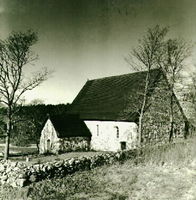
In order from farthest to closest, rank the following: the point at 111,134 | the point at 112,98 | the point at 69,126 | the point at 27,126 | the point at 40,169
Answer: the point at 27,126 < the point at 112,98 < the point at 69,126 < the point at 111,134 < the point at 40,169

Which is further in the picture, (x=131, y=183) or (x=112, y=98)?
(x=112, y=98)

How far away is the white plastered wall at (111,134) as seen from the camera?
27.1 metres

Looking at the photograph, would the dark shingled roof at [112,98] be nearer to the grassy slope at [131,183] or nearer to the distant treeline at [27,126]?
the distant treeline at [27,126]

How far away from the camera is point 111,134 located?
29.1 meters

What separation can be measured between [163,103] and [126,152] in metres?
13.8

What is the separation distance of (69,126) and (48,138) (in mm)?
2666

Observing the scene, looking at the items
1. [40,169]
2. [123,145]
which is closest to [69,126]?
[123,145]

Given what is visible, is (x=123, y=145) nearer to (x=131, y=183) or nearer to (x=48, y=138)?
(x=48, y=138)

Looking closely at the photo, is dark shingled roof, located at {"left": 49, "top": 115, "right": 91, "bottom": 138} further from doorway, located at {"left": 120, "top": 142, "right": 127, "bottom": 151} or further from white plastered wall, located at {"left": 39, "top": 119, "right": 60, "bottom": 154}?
doorway, located at {"left": 120, "top": 142, "right": 127, "bottom": 151}

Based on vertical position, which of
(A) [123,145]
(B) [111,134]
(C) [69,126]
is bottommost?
(A) [123,145]

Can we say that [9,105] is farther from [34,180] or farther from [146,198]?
[146,198]

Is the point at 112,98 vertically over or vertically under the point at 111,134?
over

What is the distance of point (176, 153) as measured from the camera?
591 inches

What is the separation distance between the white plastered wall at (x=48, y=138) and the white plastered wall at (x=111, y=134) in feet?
13.9
